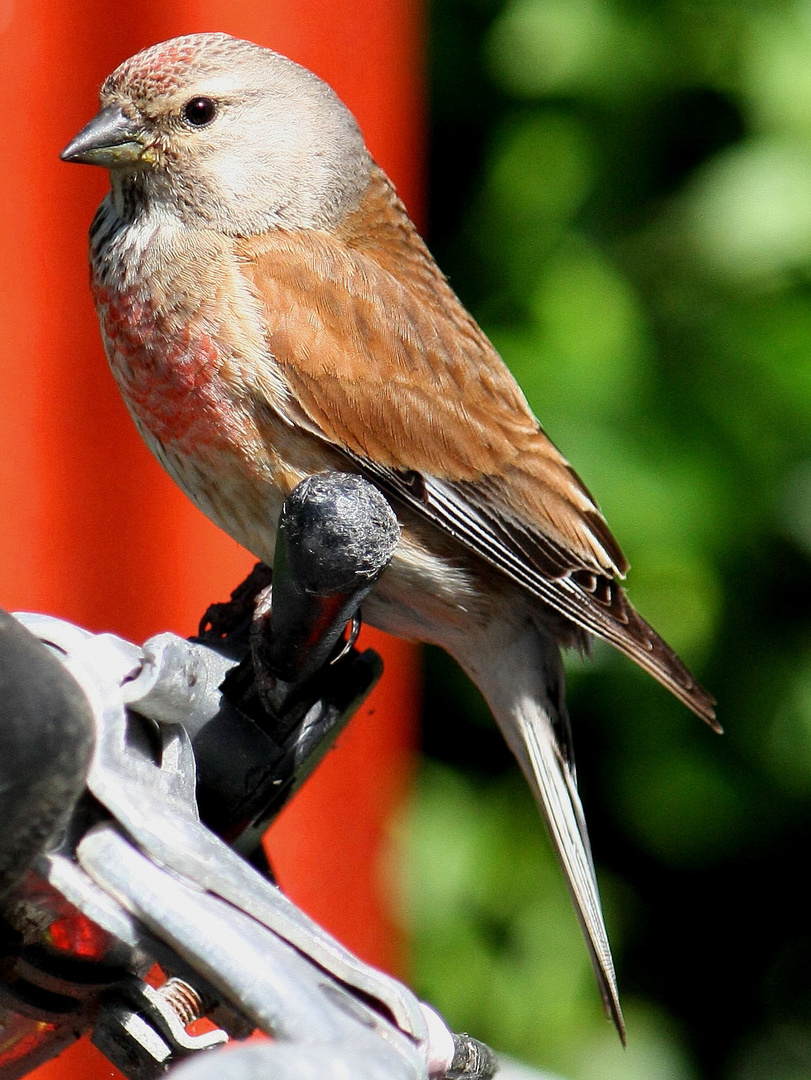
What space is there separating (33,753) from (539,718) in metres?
1.19

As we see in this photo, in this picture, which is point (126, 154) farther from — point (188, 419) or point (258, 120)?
point (188, 419)

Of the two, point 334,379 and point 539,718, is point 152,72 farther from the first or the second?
point 539,718

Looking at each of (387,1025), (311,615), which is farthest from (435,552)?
(387,1025)

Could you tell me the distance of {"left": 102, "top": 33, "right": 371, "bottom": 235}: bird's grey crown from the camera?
165cm

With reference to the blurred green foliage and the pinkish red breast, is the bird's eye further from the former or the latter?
the blurred green foliage

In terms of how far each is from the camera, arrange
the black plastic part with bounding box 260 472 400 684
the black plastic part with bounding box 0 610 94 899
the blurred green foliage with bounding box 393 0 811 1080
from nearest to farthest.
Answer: the black plastic part with bounding box 0 610 94 899, the black plastic part with bounding box 260 472 400 684, the blurred green foliage with bounding box 393 0 811 1080

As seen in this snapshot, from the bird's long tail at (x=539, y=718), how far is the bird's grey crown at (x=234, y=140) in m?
0.58

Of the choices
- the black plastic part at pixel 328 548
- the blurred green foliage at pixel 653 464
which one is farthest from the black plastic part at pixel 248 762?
the blurred green foliage at pixel 653 464

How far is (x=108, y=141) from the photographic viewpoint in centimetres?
161

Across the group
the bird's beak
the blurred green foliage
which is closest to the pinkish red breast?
the bird's beak

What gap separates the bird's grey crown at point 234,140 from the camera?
1.65 m

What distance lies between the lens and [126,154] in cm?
164

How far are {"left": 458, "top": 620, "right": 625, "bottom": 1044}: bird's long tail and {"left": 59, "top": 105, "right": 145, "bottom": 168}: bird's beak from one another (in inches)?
28.7

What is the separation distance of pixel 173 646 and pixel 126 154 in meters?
0.93
